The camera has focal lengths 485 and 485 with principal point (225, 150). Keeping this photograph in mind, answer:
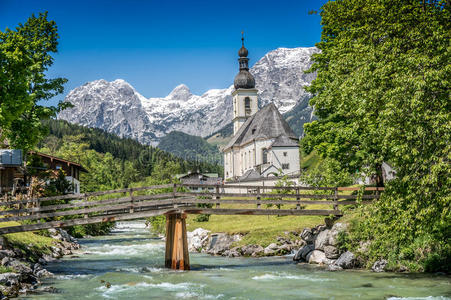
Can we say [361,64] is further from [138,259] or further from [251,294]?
[138,259]

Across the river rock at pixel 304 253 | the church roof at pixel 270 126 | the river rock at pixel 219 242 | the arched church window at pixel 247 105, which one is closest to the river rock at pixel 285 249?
the river rock at pixel 304 253

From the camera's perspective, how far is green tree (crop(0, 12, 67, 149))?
2903cm

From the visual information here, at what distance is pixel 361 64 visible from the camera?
19719 mm

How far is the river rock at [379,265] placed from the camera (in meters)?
24.1

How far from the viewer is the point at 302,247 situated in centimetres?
3041

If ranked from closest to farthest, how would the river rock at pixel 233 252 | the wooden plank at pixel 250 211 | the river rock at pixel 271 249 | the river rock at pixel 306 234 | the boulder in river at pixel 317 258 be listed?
the wooden plank at pixel 250 211, the boulder in river at pixel 317 258, the river rock at pixel 271 249, the river rock at pixel 233 252, the river rock at pixel 306 234

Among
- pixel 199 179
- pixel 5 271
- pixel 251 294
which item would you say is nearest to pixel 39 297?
pixel 5 271

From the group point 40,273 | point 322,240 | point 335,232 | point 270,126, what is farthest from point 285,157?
point 40,273

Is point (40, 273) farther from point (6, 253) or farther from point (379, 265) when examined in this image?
point (379, 265)

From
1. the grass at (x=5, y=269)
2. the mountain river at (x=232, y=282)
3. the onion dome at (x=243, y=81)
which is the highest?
the onion dome at (x=243, y=81)

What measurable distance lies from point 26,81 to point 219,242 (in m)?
17.7

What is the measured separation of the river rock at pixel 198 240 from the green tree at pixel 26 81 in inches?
573

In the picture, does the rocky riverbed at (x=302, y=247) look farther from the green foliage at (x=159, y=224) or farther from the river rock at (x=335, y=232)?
the green foliage at (x=159, y=224)

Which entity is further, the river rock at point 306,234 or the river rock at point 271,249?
the river rock at point 306,234
